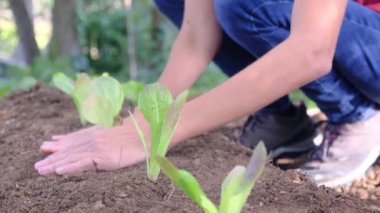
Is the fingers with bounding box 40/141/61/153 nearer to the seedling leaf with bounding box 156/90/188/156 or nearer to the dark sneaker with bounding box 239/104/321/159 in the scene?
the seedling leaf with bounding box 156/90/188/156

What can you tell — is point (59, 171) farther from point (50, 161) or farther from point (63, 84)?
point (63, 84)

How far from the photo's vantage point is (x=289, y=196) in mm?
1161

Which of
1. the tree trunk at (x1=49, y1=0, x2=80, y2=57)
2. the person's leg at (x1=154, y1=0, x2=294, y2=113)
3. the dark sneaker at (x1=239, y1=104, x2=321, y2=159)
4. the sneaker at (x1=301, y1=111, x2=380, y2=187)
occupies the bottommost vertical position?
the tree trunk at (x1=49, y1=0, x2=80, y2=57)

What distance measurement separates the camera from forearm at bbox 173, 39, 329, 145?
133cm

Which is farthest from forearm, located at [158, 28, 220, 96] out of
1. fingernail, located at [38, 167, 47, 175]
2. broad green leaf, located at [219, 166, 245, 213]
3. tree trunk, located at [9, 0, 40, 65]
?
tree trunk, located at [9, 0, 40, 65]

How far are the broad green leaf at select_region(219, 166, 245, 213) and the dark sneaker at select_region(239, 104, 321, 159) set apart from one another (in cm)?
99

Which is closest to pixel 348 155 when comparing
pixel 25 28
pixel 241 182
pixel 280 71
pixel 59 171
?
pixel 280 71

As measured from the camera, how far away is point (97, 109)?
1407mm

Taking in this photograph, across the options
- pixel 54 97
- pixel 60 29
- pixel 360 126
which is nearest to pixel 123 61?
pixel 60 29

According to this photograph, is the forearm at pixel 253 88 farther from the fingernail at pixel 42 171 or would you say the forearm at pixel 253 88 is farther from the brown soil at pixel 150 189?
the fingernail at pixel 42 171

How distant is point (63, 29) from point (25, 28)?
0.41 meters

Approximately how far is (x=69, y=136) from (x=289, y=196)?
1.86ft

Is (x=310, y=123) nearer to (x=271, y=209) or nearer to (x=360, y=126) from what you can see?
(x=360, y=126)

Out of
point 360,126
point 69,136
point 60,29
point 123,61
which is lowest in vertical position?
point 123,61
